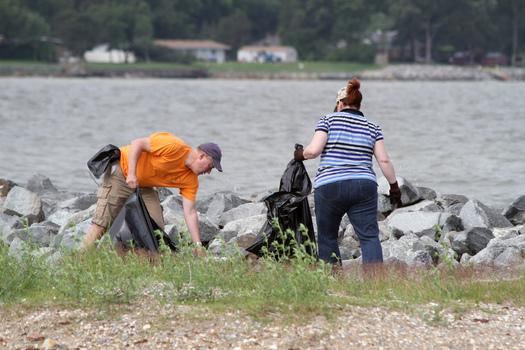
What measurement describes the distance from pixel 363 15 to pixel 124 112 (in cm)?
7639

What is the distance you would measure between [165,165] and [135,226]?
1.73ft

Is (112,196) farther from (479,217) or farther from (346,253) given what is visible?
(479,217)

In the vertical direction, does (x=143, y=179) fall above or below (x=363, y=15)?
below

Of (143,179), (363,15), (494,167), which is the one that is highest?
(363,15)

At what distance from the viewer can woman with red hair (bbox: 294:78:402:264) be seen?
14.8 ft

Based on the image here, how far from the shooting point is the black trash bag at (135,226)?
5023 millimetres

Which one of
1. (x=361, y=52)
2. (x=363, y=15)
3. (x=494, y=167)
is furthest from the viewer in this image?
(x=363, y=15)

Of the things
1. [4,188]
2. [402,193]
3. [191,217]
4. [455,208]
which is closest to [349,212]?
[191,217]

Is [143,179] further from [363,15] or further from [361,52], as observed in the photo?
[363,15]

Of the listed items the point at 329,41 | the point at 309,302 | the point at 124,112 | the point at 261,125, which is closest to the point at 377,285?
the point at 309,302

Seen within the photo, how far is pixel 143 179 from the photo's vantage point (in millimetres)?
5145

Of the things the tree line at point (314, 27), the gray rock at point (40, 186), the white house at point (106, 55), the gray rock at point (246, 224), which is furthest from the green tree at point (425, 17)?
the gray rock at point (246, 224)

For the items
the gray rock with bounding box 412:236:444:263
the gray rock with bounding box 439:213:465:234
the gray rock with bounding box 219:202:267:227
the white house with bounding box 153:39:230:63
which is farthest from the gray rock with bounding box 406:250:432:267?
the white house with bounding box 153:39:230:63

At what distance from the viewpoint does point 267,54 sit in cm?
9925
